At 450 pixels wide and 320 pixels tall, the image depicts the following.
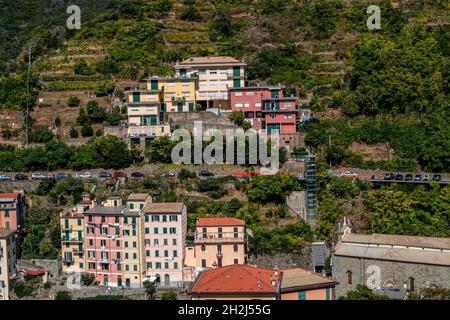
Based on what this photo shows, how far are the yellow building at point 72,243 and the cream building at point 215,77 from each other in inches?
510

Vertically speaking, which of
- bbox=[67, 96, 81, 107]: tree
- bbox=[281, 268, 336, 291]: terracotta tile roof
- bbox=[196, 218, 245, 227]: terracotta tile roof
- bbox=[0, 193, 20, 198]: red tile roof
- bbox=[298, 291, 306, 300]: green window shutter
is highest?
bbox=[67, 96, 81, 107]: tree

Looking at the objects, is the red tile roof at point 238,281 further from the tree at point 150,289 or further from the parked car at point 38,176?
the parked car at point 38,176

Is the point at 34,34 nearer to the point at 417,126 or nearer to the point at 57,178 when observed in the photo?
the point at 57,178

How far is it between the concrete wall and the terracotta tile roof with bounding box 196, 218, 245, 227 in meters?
4.48

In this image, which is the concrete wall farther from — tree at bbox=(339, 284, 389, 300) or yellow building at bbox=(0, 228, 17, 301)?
yellow building at bbox=(0, 228, 17, 301)

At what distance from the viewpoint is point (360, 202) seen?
3281 cm

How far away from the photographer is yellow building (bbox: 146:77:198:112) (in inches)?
1604

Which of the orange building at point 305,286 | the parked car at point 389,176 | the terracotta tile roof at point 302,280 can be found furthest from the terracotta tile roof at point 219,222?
the parked car at point 389,176

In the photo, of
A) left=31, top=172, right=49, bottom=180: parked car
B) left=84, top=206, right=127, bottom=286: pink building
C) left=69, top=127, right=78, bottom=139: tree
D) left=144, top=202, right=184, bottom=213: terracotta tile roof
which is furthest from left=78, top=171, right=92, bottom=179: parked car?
left=144, top=202, right=184, bottom=213: terracotta tile roof

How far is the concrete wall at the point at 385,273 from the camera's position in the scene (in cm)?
2580

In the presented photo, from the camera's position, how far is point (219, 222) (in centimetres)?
3020

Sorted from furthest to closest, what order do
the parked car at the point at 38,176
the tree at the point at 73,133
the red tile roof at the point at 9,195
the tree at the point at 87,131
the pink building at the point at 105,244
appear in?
the tree at the point at 73,133
the tree at the point at 87,131
the parked car at the point at 38,176
the red tile roof at the point at 9,195
the pink building at the point at 105,244

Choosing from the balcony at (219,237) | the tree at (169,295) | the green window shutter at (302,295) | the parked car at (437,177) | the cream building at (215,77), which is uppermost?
the cream building at (215,77)
